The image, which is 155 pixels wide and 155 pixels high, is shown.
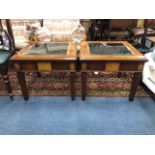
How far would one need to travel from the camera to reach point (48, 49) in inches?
73.0

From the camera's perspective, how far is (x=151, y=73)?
1.73m

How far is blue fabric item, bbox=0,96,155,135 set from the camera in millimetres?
1563

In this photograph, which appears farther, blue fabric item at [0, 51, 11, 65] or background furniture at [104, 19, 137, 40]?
background furniture at [104, 19, 137, 40]

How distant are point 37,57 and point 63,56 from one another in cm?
27

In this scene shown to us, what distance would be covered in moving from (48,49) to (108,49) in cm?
71

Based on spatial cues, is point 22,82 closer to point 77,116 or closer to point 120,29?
point 77,116

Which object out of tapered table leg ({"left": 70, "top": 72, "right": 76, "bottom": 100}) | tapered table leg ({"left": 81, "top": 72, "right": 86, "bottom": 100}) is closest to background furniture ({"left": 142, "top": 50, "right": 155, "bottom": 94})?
tapered table leg ({"left": 81, "top": 72, "right": 86, "bottom": 100})

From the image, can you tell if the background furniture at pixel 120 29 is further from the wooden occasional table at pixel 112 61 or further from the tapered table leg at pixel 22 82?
the tapered table leg at pixel 22 82

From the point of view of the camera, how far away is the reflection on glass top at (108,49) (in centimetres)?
172

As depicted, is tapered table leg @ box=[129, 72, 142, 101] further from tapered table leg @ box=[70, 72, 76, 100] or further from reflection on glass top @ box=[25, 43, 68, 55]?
reflection on glass top @ box=[25, 43, 68, 55]

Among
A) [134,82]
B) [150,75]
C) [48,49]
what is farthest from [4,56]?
[150,75]

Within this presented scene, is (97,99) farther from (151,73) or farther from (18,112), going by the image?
(18,112)

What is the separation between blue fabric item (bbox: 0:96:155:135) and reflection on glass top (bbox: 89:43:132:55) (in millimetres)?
598
